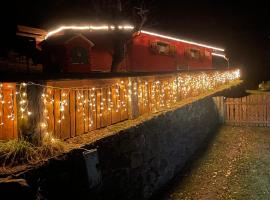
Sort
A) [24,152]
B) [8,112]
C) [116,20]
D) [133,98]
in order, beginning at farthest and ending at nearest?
[116,20]
[133,98]
[8,112]
[24,152]

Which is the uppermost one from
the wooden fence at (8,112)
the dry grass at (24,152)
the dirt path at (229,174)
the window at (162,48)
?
the window at (162,48)

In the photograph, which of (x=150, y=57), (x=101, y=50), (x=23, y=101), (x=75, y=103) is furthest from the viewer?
(x=150, y=57)

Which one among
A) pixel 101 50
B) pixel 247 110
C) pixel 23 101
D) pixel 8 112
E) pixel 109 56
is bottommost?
pixel 247 110

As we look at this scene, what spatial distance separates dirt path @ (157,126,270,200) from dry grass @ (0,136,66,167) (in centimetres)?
376

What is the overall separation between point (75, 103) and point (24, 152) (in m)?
1.89

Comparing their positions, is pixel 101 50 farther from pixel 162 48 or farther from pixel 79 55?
pixel 162 48

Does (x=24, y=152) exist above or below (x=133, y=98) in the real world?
below

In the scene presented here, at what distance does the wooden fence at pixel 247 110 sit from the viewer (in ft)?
50.1

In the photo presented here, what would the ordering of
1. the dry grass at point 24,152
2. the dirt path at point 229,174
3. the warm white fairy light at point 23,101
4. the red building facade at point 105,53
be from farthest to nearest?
the red building facade at point 105,53, the dirt path at point 229,174, the warm white fairy light at point 23,101, the dry grass at point 24,152

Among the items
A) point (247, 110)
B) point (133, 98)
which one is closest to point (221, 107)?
point (247, 110)

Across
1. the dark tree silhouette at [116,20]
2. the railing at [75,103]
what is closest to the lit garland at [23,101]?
the railing at [75,103]

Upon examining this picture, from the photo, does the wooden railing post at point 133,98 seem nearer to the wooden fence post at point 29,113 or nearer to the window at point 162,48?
the wooden fence post at point 29,113

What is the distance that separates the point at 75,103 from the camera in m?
6.29

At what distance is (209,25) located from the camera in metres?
42.1
